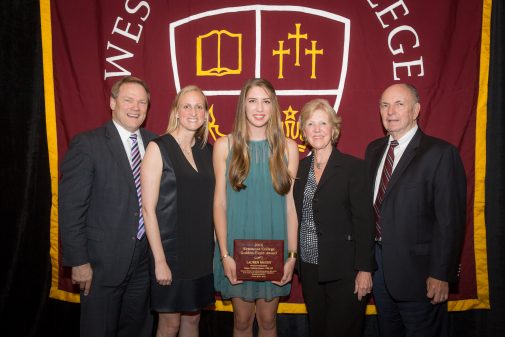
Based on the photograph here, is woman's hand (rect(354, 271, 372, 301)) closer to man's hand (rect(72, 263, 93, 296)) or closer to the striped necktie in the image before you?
the striped necktie

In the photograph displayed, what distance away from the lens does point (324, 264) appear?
1994mm

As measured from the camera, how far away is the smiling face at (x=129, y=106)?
89.7 inches

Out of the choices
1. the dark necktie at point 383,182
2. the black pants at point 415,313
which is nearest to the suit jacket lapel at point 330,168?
the dark necktie at point 383,182

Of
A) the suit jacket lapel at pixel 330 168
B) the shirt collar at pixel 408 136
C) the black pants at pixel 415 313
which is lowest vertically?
the black pants at pixel 415 313

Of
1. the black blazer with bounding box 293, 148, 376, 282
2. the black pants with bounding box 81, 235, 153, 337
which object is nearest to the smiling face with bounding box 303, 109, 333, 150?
the black blazer with bounding box 293, 148, 376, 282

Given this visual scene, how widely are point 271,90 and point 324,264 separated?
1055mm

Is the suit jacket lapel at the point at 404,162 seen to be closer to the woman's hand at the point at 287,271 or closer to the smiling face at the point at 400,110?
the smiling face at the point at 400,110

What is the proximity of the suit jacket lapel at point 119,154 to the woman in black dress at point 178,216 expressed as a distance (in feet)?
0.56

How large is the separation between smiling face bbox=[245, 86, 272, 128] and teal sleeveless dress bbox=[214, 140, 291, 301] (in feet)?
0.68

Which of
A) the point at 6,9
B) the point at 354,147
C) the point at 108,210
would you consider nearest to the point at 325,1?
the point at 354,147

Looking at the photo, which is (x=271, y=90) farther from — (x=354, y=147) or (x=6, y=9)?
(x=6, y=9)

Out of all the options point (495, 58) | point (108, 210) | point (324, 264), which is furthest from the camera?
point (495, 58)

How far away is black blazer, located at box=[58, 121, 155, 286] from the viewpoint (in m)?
2.12

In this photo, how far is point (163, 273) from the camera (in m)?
2.09
